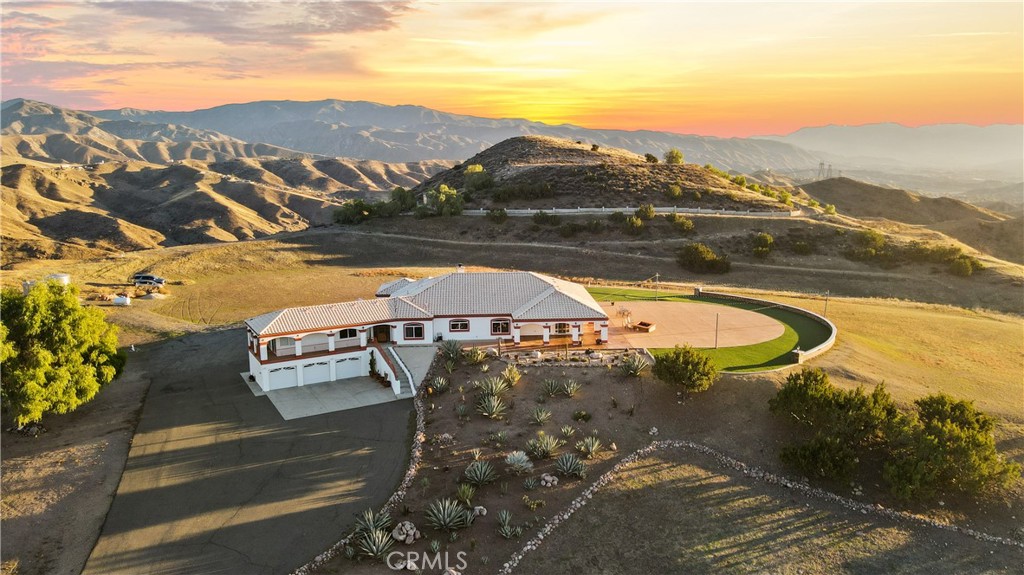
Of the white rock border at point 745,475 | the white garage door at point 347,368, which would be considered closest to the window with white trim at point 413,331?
the white garage door at point 347,368

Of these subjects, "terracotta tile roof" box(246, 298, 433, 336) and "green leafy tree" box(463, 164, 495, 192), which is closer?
"terracotta tile roof" box(246, 298, 433, 336)

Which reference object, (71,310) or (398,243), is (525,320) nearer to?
(71,310)

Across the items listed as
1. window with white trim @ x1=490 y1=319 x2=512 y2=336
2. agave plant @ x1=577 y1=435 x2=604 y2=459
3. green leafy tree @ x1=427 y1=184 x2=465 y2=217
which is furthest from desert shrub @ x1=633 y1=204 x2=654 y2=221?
agave plant @ x1=577 y1=435 x2=604 y2=459

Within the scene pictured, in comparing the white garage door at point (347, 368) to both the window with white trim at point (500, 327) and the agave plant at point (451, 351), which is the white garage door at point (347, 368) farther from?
the window with white trim at point (500, 327)

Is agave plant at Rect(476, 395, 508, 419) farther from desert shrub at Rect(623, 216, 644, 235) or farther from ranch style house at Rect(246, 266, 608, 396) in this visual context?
desert shrub at Rect(623, 216, 644, 235)

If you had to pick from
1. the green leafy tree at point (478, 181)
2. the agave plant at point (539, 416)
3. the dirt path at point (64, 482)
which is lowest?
the dirt path at point (64, 482)
